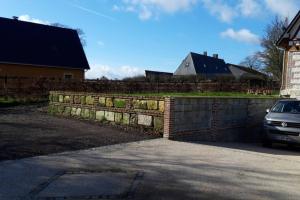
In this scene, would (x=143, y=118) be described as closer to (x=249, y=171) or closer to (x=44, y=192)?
(x=249, y=171)

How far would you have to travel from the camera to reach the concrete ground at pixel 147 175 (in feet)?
23.4

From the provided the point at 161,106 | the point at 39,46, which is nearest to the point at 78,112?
the point at 161,106

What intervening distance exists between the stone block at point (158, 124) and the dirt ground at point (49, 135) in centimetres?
38

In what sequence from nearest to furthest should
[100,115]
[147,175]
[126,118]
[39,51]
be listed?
[147,175]
[126,118]
[100,115]
[39,51]

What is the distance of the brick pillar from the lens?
12805 mm

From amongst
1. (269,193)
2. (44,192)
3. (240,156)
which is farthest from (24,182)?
(240,156)

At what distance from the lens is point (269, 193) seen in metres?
7.48

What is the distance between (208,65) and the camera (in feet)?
288

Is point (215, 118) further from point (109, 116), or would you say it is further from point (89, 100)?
point (89, 100)

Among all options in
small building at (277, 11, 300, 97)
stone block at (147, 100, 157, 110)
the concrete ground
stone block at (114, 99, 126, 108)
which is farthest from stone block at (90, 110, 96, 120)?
small building at (277, 11, 300, 97)

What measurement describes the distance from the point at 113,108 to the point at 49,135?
121 inches

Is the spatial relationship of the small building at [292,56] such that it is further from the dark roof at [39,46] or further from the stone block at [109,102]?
the dark roof at [39,46]

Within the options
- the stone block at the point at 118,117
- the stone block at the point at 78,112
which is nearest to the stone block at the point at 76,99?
the stone block at the point at 78,112

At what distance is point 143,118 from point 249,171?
5127 millimetres
